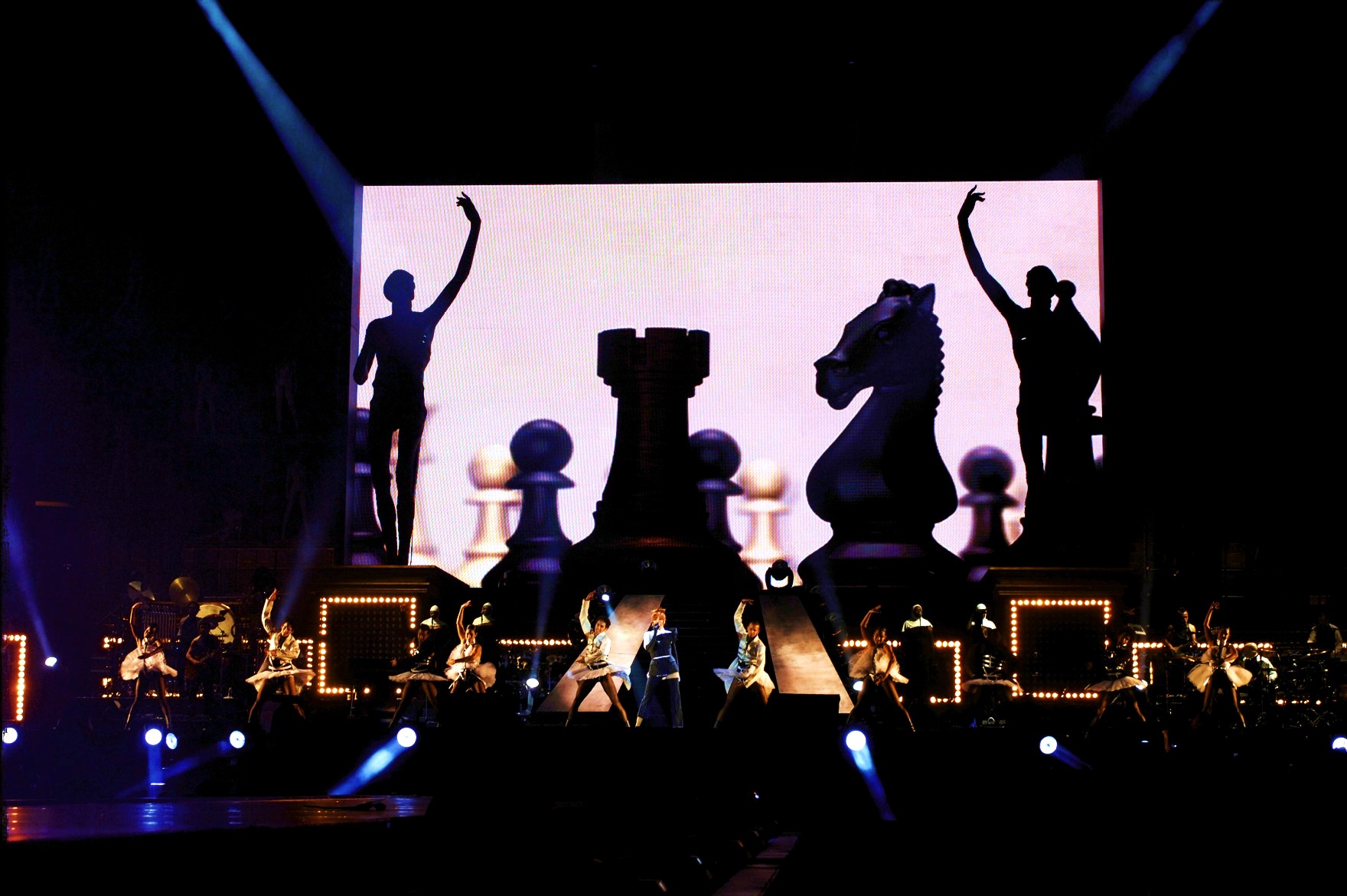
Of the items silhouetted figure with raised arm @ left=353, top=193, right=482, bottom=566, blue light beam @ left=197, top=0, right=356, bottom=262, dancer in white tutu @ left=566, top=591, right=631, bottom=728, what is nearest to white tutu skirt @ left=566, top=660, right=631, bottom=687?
dancer in white tutu @ left=566, top=591, right=631, bottom=728

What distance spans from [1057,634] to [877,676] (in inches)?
141

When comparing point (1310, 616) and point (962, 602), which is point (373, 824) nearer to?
point (962, 602)

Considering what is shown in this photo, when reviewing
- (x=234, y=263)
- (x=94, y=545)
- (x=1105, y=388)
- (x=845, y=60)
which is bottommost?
(x=94, y=545)

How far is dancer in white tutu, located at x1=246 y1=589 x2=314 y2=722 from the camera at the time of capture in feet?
43.2

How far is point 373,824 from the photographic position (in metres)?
5.94

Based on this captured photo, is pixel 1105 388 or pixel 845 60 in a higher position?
pixel 845 60

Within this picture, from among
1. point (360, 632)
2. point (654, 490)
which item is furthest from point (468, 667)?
point (654, 490)

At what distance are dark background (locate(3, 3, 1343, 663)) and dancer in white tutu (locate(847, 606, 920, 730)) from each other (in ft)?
15.6

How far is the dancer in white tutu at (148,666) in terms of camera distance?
1333cm

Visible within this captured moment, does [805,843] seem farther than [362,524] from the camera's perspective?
No

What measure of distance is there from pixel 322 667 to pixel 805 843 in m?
9.53

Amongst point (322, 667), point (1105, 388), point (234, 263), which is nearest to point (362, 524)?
point (322, 667)

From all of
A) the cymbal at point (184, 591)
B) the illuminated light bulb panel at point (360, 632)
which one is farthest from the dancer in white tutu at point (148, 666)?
the illuminated light bulb panel at point (360, 632)

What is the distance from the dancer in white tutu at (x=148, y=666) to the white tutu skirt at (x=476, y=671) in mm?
2650
